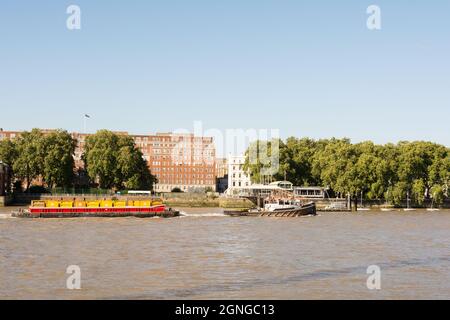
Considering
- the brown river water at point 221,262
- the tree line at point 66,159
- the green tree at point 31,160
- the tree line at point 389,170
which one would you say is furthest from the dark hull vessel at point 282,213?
the green tree at point 31,160

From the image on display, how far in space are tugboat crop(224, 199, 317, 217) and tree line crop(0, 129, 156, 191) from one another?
52.9m

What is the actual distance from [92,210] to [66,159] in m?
56.0

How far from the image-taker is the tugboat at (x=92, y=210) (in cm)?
7969

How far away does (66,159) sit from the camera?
443 feet

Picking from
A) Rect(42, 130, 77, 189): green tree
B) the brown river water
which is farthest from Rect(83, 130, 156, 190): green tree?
the brown river water

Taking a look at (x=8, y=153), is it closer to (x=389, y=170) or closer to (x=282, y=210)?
(x=282, y=210)

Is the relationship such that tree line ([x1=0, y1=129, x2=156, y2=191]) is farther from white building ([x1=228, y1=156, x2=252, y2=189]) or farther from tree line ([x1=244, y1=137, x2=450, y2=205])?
white building ([x1=228, y1=156, x2=252, y2=189])

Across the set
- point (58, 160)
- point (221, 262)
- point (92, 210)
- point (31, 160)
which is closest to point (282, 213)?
point (92, 210)

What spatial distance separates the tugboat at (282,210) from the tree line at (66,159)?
52.9 meters

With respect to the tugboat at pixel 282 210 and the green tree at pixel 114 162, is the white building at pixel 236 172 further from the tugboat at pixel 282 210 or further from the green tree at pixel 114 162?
the tugboat at pixel 282 210

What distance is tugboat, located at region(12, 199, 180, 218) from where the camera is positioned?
79688 mm

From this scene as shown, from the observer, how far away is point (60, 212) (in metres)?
80.3
